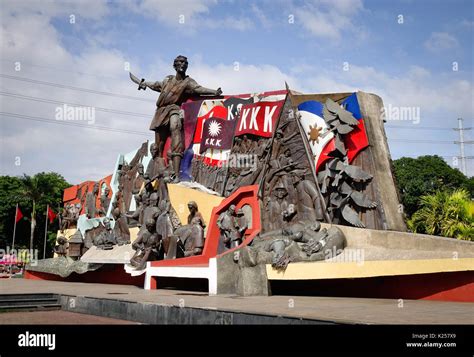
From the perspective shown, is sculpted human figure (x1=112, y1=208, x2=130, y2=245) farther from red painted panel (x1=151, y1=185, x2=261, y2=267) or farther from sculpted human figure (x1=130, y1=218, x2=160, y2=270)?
red painted panel (x1=151, y1=185, x2=261, y2=267)

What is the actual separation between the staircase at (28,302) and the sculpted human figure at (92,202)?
15296 mm

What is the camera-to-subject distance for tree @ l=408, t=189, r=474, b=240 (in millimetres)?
17484

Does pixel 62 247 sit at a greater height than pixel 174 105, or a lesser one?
lesser

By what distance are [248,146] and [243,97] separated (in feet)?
6.63

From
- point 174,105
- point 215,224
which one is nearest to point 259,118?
point 215,224

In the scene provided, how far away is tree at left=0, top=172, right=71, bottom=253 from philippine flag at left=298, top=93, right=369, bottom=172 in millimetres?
39009

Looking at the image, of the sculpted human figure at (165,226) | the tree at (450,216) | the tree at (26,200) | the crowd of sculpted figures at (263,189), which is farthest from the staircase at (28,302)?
the tree at (26,200)

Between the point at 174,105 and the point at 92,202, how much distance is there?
34.2 ft

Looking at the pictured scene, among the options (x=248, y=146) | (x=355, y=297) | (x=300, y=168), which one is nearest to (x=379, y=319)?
(x=355, y=297)

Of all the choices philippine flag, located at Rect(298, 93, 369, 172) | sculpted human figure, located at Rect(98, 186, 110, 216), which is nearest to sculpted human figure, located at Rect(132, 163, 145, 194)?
sculpted human figure, located at Rect(98, 186, 110, 216)

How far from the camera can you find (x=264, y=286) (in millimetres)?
13398

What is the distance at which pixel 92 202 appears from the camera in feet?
96.7
